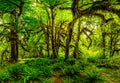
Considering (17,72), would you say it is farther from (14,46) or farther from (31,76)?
(14,46)

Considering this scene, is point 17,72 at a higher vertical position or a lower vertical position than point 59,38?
lower

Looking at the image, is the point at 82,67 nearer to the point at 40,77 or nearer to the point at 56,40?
the point at 40,77

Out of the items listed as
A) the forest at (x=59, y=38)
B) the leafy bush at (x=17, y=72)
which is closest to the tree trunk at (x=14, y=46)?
the forest at (x=59, y=38)

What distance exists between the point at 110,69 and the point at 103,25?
5187 mm

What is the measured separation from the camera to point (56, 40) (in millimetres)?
23141

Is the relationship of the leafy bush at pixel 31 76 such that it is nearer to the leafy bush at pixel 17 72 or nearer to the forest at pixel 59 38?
the forest at pixel 59 38

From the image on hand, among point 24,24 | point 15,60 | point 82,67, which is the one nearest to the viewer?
point 82,67

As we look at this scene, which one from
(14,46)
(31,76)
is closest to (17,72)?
(31,76)

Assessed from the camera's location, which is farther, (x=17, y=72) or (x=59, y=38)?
(x=59, y=38)

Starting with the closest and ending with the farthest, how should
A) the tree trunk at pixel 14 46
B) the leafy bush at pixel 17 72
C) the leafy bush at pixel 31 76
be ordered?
the leafy bush at pixel 31 76 < the leafy bush at pixel 17 72 < the tree trunk at pixel 14 46

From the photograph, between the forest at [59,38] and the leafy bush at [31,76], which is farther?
the forest at [59,38]

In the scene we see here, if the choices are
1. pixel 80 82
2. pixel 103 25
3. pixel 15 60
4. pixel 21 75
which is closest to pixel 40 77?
pixel 21 75

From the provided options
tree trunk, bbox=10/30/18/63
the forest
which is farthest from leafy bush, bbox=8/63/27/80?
tree trunk, bbox=10/30/18/63

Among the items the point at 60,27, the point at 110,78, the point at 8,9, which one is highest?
the point at 8,9
